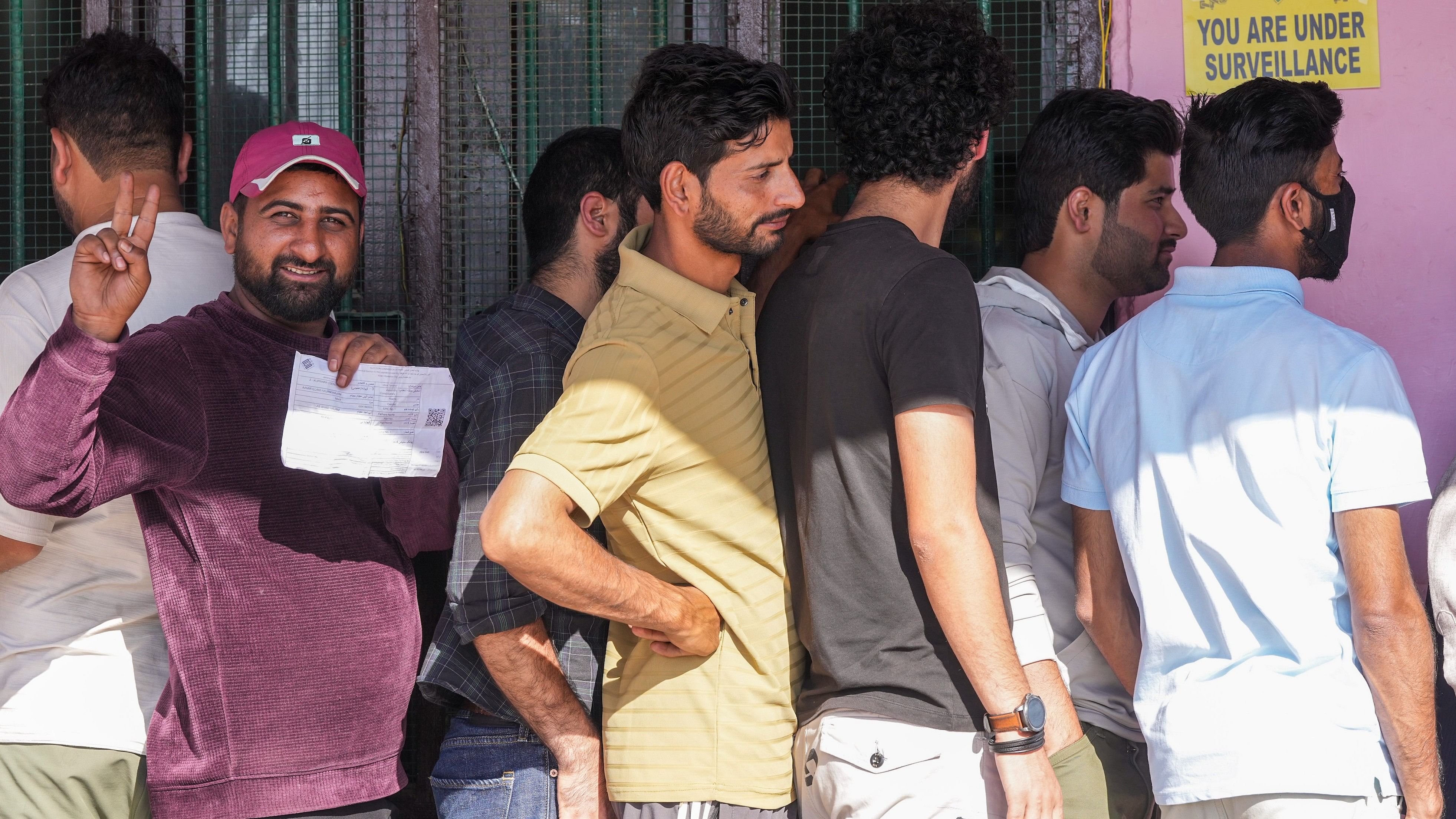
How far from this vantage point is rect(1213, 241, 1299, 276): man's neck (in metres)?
2.25

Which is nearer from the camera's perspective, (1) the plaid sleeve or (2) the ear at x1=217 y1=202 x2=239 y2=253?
(1) the plaid sleeve

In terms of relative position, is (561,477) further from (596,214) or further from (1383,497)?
(1383,497)

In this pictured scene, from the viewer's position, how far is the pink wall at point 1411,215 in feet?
9.92

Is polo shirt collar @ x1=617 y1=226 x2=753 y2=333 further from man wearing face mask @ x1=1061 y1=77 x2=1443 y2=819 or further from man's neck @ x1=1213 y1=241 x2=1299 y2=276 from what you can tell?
man's neck @ x1=1213 y1=241 x2=1299 y2=276

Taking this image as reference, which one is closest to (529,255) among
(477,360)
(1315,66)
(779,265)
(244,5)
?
(477,360)

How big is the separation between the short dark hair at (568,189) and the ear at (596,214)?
0.01 m

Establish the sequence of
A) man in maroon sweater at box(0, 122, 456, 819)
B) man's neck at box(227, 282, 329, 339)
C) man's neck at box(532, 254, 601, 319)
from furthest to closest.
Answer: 1. man's neck at box(532, 254, 601, 319)
2. man's neck at box(227, 282, 329, 339)
3. man in maroon sweater at box(0, 122, 456, 819)

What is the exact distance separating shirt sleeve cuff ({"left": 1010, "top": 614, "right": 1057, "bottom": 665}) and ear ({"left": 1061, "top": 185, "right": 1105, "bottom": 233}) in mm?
1011

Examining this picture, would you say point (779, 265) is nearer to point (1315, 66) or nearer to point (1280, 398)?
point (1280, 398)

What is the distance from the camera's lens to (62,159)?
8.65ft

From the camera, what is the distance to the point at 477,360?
242cm

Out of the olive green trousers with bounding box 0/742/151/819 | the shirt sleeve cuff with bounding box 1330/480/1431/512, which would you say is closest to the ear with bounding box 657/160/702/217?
the shirt sleeve cuff with bounding box 1330/480/1431/512

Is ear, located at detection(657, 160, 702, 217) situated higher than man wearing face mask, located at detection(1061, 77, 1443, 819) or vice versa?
ear, located at detection(657, 160, 702, 217)

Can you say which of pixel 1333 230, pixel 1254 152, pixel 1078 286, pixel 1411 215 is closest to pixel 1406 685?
pixel 1333 230
